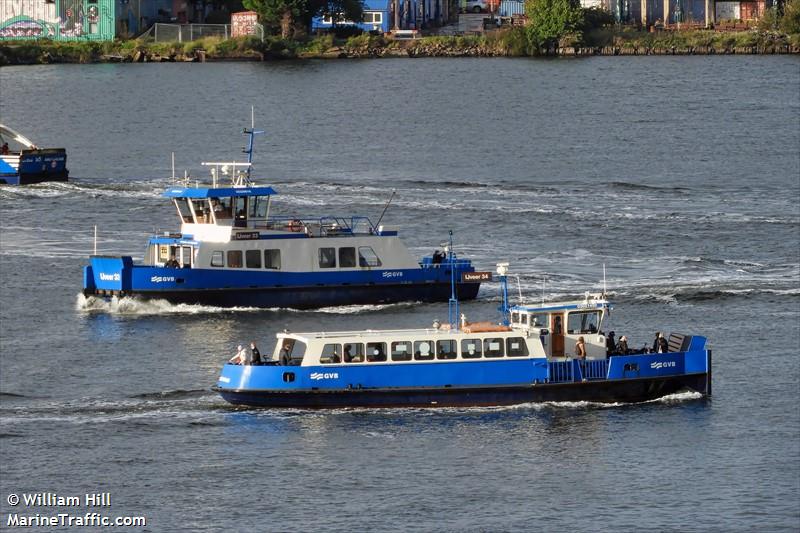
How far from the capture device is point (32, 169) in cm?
12131

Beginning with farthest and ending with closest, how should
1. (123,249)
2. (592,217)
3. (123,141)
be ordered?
(123,141) → (592,217) → (123,249)


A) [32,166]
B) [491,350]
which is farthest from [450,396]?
[32,166]

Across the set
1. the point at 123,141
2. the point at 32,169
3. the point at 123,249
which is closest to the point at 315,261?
the point at 123,249

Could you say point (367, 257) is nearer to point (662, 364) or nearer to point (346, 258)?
point (346, 258)

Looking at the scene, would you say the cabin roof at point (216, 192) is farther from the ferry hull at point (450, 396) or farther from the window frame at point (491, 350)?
the window frame at point (491, 350)

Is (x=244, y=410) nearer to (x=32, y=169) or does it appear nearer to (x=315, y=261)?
(x=315, y=261)

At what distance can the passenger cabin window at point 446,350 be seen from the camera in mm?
65438

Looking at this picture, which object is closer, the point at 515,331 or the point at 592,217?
the point at 515,331

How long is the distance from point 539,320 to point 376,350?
6.14 metres

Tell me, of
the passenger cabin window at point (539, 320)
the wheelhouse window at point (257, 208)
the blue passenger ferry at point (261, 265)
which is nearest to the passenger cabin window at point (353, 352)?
the passenger cabin window at point (539, 320)

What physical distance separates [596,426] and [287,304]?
80.2ft

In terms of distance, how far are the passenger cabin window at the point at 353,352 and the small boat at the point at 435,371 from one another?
35mm

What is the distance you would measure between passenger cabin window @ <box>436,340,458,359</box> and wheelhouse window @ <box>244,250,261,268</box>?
70.7 ft

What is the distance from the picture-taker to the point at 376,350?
65438 millimetres
